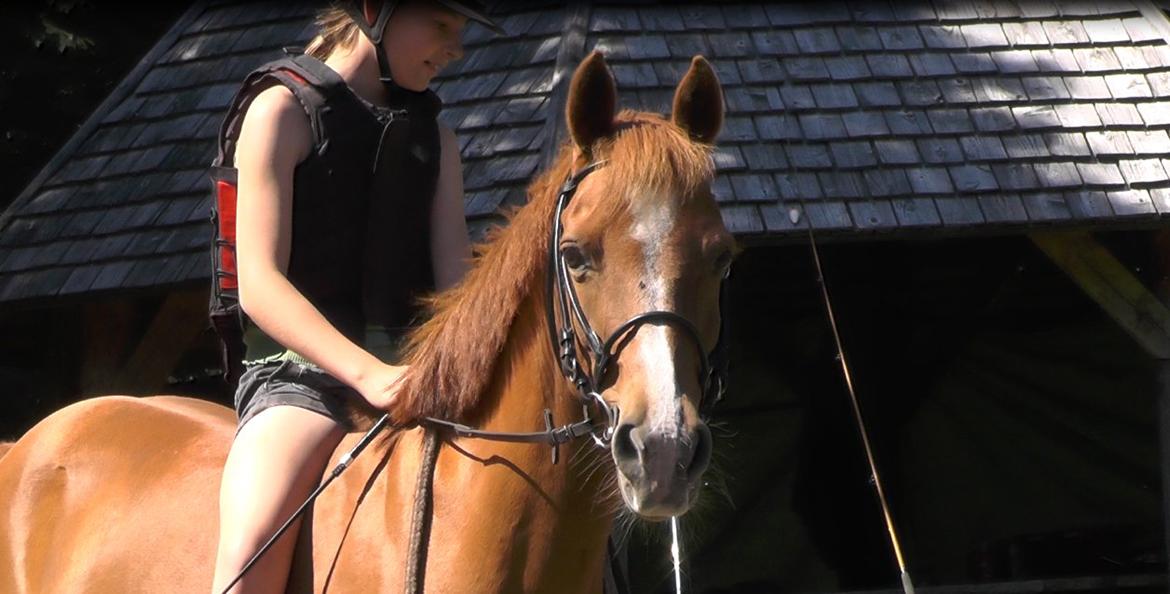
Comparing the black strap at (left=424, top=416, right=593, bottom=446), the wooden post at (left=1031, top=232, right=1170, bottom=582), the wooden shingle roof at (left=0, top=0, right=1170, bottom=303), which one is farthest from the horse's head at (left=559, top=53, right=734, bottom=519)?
the wooden post at (left=1031, top=232, right=1170, bottom=582)

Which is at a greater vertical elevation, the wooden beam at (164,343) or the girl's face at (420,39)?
the girl's face at (420,39)

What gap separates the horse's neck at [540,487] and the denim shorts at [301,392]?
1.15 feet

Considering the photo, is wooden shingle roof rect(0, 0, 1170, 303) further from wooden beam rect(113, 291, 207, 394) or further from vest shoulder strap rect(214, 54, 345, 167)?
vest shoulder strap rect(214, 54, 345, 167)

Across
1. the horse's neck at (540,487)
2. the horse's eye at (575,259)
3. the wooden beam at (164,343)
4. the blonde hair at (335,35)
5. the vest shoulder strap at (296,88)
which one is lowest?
the horse's neck at (540,487)

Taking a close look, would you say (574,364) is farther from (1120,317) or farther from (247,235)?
(1120,317)

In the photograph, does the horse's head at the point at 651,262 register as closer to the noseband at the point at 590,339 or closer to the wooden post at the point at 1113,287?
the noseband at the point at 590,339

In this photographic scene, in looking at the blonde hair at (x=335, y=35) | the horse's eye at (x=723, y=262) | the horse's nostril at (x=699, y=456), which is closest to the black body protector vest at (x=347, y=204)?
the blonde hair at (x=335, y=35)

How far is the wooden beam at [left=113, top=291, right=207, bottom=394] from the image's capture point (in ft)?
26.0

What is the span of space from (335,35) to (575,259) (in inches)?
37.8

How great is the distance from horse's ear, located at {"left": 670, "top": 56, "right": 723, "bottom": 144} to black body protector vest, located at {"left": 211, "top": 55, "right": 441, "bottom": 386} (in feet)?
2.27

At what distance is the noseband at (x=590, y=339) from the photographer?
2.51 meters

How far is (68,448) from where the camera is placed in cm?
379

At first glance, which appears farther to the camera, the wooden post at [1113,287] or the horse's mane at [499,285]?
the wooden post at [1113,287]

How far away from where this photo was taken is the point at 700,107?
9.29 ft
